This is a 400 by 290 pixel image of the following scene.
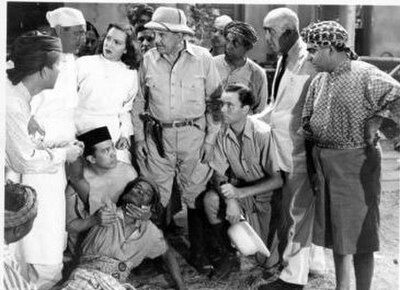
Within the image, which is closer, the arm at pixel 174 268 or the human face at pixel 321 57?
the human face at pixel 321 57

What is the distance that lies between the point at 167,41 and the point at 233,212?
0.65 m

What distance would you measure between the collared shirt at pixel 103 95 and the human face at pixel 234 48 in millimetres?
394

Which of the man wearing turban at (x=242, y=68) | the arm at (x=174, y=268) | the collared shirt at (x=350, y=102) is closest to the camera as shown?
the collared shirt at (x=350, y=102)

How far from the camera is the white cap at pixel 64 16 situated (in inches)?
96.7

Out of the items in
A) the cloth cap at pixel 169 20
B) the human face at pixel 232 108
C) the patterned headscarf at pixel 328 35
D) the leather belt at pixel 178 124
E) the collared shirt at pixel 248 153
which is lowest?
the collared shirt at pixel 248 153

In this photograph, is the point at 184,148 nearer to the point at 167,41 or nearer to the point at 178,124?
the point at 178,124

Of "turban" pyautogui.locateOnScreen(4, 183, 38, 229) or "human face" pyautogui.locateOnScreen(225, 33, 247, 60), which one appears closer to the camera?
"turban" pyautogui.locateOnScreen(4, 183, 38, 229)

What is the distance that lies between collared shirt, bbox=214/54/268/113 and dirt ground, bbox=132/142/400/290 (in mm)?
472

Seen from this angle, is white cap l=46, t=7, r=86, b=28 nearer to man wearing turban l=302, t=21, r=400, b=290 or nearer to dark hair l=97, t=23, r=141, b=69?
dark hair l=97, t=23, r=141, b=69

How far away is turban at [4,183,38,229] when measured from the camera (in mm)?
2365

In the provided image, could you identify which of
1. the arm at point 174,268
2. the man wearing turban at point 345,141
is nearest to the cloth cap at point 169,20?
the man wearing turban at point 345,141

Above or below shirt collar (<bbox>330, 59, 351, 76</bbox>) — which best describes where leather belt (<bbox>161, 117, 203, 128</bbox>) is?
below

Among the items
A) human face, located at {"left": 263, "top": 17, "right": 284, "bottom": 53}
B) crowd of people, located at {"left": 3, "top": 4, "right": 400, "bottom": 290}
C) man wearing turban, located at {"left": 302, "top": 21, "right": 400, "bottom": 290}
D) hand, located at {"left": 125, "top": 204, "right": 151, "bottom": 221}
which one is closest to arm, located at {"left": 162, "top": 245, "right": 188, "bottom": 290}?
crowd of people, located at {"left": 3, "top": 4, "right": 400, "bottom": 290}

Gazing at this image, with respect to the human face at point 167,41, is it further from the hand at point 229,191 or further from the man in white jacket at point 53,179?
the hand at point 229,191
